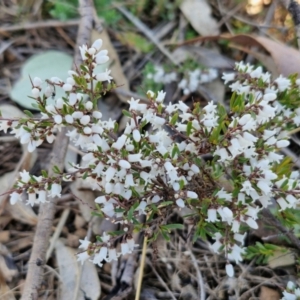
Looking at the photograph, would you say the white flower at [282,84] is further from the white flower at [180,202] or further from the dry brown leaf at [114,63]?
the dry brown leaf at [114,63]

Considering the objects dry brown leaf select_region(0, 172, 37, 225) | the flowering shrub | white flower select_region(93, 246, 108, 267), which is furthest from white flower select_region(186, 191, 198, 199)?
dry brown leaf select_region(0, 172, 37, 225)

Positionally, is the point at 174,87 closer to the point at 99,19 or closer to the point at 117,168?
the point at 99,19

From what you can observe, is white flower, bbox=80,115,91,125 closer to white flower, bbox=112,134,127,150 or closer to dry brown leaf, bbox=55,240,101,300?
white flower, bbox=112,134,127,150

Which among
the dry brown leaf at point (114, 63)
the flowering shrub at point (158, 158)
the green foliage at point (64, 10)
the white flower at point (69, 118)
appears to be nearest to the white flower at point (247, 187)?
the flowering shrub at point (158, 158)

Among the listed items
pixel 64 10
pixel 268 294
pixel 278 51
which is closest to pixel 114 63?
pixel 64 10

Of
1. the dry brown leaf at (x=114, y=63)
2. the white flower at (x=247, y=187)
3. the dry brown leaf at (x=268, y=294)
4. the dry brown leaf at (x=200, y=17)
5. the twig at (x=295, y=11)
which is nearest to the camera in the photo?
the white flower at (x=247, y=187)

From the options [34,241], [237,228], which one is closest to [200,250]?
[237,228]
